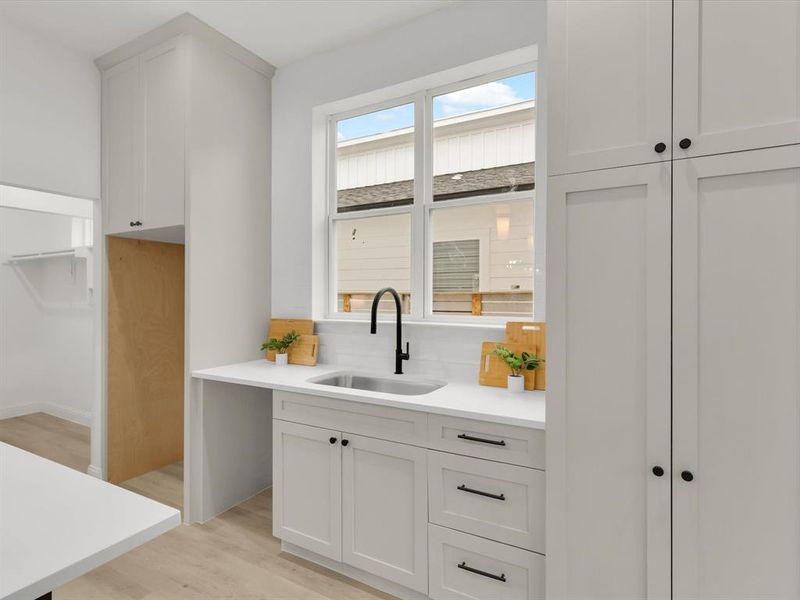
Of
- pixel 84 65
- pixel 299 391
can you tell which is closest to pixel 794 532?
pixel 299 391

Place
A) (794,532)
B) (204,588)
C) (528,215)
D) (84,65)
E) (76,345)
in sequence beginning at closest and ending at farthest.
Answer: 1. (794,532)
2. (204,588)
3. (528,215)
4. (84,65)
5. (76,345)

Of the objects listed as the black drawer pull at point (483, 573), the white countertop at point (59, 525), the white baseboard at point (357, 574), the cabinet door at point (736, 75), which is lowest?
the white baseboard at point (357, 574)

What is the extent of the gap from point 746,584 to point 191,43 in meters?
3.33

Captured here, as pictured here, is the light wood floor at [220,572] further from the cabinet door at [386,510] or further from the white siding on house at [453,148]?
the white siding on house at [453,148]

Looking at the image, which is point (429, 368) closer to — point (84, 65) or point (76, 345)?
point (84, 65)

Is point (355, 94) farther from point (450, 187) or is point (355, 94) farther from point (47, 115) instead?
point (47, 115)

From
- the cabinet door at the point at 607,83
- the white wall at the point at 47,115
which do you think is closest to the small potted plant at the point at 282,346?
the white wall at the point at 47,115

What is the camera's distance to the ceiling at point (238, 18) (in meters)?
2.32

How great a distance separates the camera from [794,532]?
1.17 m

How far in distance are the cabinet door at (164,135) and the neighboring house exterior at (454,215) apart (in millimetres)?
976

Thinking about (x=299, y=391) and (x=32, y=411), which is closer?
(x=299, y=391)

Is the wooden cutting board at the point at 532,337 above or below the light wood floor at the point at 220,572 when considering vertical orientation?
above

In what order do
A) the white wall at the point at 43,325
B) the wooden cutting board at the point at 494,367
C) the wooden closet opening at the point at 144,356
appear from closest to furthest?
the wooden cutting board at the point at 494,367
the wooden closet opening at the point at 144,356
the white wall at the point at 43,325

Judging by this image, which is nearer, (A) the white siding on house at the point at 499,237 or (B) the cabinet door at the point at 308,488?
(B) the cabinet door at the point at 308,488
